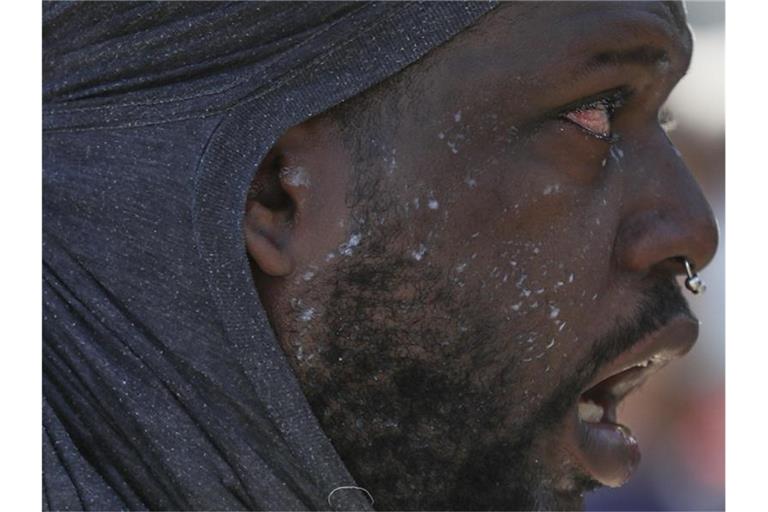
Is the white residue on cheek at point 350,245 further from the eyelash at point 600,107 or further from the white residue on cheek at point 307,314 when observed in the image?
the eyelash at point 600,107

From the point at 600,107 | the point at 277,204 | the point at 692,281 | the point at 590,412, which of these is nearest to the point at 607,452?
the point at 590,412

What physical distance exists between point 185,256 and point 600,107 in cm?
59

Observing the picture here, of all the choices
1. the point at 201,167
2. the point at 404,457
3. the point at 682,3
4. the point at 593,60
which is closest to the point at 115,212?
the point at 201,167

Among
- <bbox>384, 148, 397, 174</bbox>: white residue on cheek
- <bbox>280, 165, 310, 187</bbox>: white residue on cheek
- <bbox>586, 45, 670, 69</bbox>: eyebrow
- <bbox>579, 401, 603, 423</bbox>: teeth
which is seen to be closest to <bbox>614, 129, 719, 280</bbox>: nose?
<bbox>586, 45, 670, 69</bbox>: eyebrow

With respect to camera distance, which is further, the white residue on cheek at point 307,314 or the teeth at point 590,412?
the teeth at point 590,412

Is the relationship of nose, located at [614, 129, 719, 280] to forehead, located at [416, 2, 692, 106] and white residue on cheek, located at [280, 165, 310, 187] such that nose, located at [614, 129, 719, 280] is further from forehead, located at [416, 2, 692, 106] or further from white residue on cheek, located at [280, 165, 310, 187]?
white residue on cheek, located at [280, 165, 310, 187]

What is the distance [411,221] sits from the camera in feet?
5.22

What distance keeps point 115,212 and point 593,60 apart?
0.66 meters

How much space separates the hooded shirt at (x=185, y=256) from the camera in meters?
1.55

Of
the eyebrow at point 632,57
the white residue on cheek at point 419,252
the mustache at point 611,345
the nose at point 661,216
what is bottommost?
the mustache at point 611,345

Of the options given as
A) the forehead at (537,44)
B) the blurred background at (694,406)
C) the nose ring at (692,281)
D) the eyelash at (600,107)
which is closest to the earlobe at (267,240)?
the forehead at (537,44)

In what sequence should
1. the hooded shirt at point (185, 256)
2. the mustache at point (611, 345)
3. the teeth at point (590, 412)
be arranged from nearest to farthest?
the hooded shirt at point (185, 256), the mustache at point (611, 345), the teeth at point (590, 412)

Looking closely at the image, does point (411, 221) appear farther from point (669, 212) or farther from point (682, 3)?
point (682, 3)

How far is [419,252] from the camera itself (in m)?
1.60
